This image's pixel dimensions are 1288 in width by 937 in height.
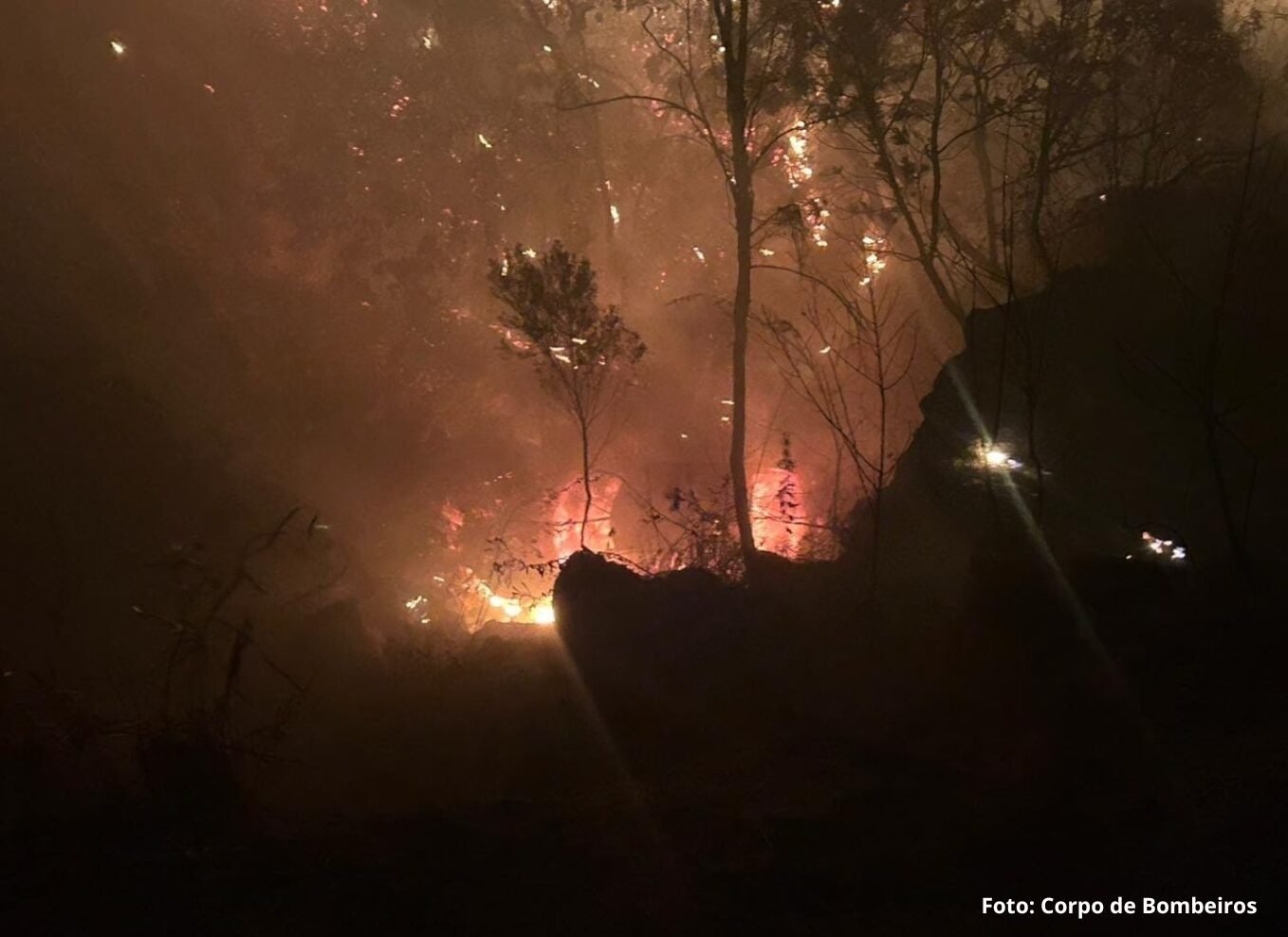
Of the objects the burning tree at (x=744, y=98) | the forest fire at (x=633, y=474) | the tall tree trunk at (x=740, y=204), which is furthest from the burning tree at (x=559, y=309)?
the burning tree at (x=744, y=98)

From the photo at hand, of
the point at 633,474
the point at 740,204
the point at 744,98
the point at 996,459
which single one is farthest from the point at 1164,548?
the point at 633,474

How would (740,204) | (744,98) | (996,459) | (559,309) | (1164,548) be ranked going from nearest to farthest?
(1164,548), (996,459), (744,98), (740,204), (559,309)

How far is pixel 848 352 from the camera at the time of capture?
880 inches

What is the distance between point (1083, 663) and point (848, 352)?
44.6ft

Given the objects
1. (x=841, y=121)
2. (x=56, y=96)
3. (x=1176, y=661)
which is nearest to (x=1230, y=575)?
(x=1176, y=661)

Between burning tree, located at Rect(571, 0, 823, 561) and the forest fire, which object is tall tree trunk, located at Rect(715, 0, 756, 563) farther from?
the forest fire

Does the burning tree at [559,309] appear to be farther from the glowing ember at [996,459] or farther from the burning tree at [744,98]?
the glowing ember at [996,459]

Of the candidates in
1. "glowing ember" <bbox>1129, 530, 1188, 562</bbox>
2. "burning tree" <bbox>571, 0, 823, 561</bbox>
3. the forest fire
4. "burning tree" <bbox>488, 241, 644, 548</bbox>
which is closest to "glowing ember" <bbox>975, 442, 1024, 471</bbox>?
the forest fire

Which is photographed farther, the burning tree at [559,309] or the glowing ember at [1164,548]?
the burning tree at [559,309]

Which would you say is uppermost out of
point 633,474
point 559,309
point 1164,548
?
Answer: point 633,474

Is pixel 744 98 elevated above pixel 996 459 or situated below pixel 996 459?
above

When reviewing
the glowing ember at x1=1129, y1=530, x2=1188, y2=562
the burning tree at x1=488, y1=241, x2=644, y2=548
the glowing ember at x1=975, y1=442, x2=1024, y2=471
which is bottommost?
the glowing ember at x1=1129, y1=530, x2=1188, y2=562

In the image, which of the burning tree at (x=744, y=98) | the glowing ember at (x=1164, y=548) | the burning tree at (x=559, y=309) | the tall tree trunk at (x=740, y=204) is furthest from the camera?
the burning tree at (x=559, y=309)

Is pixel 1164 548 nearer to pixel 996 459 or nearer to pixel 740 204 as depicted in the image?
pixel 996 459
